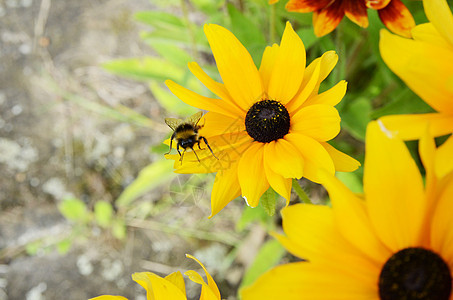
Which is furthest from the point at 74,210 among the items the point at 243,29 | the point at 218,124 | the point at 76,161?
the point at 218,124

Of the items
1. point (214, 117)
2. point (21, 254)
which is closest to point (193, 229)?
point (21, 254)

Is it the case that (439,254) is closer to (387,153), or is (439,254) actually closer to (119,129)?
(387,153)

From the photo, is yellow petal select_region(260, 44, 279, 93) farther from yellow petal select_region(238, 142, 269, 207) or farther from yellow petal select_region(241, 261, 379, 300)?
yellow petal select_region(241, 261, 379, 300)

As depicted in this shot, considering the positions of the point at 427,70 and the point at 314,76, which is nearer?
the point at 427,70

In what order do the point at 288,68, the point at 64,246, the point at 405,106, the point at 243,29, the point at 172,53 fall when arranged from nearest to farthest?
the point at 288,68, the point at 405,106, the point at 243,29, the point at 172,53, the point at 64,246

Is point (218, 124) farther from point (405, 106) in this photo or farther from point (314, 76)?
point (405, 106)

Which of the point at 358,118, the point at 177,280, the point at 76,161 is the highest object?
the point at 177,280

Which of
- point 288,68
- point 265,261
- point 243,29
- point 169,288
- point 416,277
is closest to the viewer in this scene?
point 416,277
